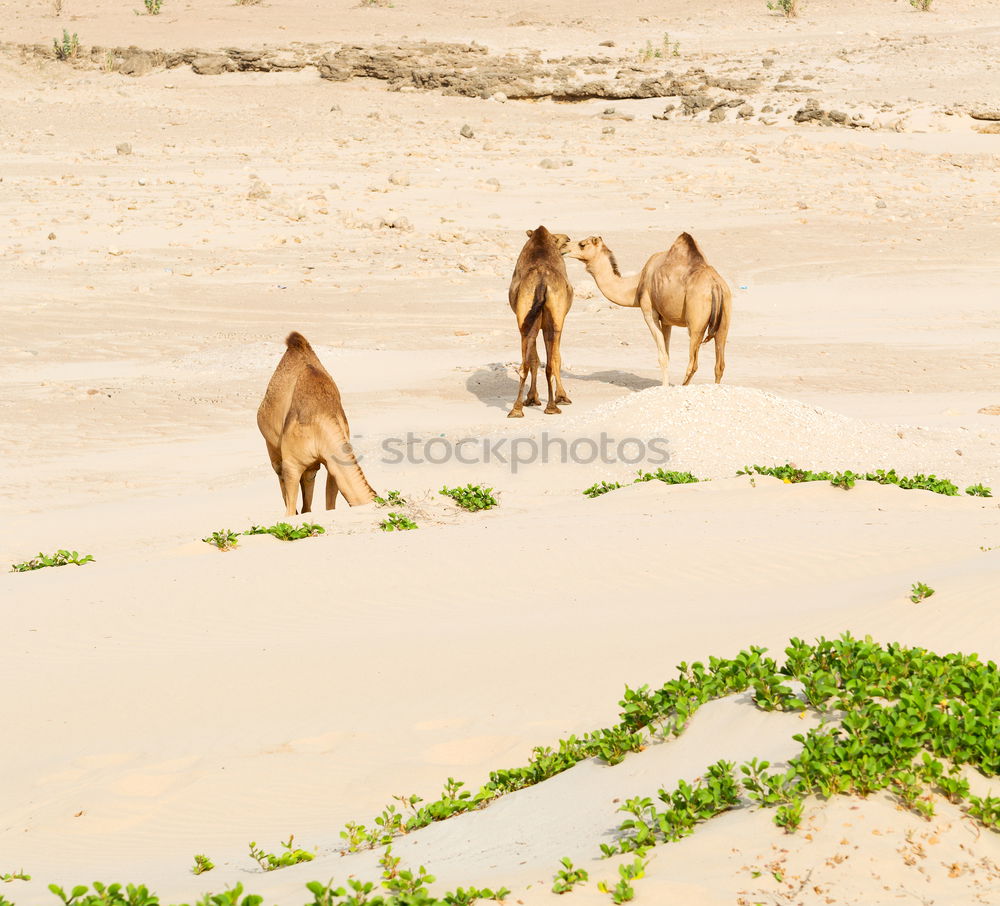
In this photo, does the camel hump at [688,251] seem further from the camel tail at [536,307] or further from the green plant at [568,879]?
the green plant at [568,879]

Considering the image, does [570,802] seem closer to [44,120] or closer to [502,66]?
[44,120]

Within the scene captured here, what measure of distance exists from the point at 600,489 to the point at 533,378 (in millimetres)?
4486

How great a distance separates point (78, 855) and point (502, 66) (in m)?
30.4

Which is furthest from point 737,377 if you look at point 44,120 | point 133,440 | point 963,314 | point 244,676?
point 44,120

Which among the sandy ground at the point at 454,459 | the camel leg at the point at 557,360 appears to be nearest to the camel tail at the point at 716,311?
the sandy ground at the point at 454,459

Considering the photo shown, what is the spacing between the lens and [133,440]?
13.4 meters

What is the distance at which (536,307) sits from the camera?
1372 centimetres

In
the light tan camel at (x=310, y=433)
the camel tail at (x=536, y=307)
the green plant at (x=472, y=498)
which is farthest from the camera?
the camel tail at (x=536, y=307)

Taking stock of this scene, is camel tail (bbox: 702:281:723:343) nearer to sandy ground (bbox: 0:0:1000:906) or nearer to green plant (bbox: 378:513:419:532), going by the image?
sandy ground (bbox: 0:0:1000:906)

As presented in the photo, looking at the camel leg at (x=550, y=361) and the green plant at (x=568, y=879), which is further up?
the green plant at (x=568, y=879)

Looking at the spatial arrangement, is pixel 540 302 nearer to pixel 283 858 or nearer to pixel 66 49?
pixel 283 858

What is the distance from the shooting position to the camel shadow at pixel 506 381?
15.4 m

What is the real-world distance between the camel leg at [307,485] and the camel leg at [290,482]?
0.28ft

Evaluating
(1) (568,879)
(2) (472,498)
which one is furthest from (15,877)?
(2) (472,498)
